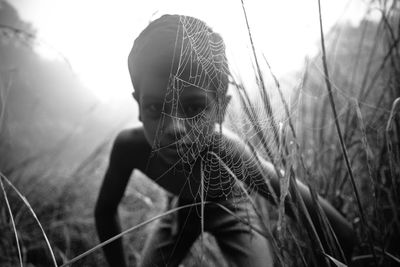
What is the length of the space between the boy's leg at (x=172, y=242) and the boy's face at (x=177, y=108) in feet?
1.42

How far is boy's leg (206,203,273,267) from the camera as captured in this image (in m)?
0.81

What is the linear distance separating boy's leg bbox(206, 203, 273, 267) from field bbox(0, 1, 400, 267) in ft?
0.25

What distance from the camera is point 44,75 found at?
459 centimetres

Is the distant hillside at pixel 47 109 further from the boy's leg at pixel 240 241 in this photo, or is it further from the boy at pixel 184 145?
the boy's leg at pixel 240 241

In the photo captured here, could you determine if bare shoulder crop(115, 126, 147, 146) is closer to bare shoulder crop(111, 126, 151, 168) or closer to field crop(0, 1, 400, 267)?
bare shoulder crop(111, 126, 151, 168)

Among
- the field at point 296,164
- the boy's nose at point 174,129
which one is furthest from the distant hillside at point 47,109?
the boy's nose at point 174,129

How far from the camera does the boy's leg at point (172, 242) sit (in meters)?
1.02

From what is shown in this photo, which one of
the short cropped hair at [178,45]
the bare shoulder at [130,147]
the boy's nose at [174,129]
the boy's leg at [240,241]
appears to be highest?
the short cropped hair at [178,45]

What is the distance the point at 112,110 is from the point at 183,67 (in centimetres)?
414

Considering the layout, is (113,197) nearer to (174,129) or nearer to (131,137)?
(131,137)

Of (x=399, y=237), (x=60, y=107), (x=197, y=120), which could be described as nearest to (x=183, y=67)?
→ (x=197, y=120)

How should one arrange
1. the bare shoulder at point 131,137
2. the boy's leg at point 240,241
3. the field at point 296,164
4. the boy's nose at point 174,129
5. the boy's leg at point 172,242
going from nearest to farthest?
1. the field at point 296,164
2. the boy's nose at point 174,129
3. the boy's leg at point 240,241
4. the boy's leg at point 172,242
5. the bare shoulder at point 131,137

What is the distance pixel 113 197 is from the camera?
119 cm

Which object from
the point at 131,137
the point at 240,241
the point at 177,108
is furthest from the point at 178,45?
the point at 240,241
